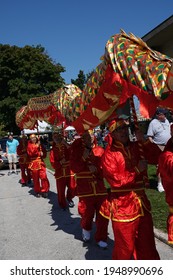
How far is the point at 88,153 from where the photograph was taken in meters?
5.12

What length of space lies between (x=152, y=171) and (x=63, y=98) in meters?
5.49

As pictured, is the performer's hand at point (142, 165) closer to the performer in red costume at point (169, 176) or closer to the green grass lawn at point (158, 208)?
the performer in red costume at point (169, 176)

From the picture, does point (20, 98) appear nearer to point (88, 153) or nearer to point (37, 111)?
point (37, 111)

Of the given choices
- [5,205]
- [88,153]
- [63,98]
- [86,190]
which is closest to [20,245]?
[86,190]

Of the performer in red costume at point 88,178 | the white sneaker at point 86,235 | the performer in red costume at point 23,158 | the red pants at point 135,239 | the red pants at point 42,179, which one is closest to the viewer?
the red pants at point 135,239

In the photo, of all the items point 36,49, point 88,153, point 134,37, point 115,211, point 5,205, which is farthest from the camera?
point 36,49

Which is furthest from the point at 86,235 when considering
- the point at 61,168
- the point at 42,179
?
the point at 42,179

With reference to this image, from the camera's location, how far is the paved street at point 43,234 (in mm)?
4836

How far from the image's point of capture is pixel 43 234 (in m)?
5.93

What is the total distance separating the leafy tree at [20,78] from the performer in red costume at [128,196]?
84.3ft

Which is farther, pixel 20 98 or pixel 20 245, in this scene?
pixel 20 98

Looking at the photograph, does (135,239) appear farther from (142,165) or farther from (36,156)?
(36,156)

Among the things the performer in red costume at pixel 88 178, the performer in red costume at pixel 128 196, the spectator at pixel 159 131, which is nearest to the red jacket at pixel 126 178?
the performer in red costume at pixel 128 196

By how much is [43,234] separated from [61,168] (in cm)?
179
